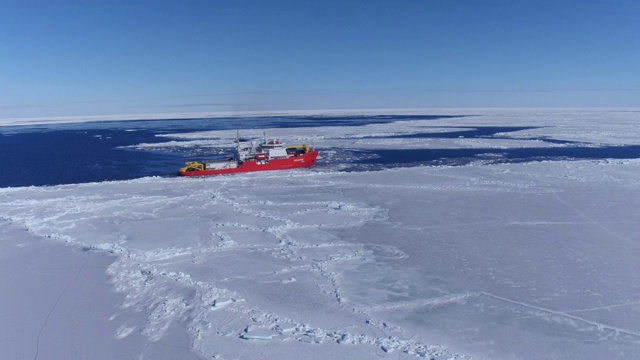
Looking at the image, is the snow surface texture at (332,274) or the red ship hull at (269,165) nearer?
the snow surface texture at (332,274)

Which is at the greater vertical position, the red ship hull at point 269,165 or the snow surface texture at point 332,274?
the red ship hull at point 269,165

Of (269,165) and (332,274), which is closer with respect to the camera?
(332,274)

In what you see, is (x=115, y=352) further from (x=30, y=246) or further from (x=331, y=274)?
(x=30, y=246)

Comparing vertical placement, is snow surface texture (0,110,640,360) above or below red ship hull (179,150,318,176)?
below

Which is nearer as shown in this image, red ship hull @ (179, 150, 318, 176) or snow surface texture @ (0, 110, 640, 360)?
snow surface texture @ (0, 110, 640, 360)
